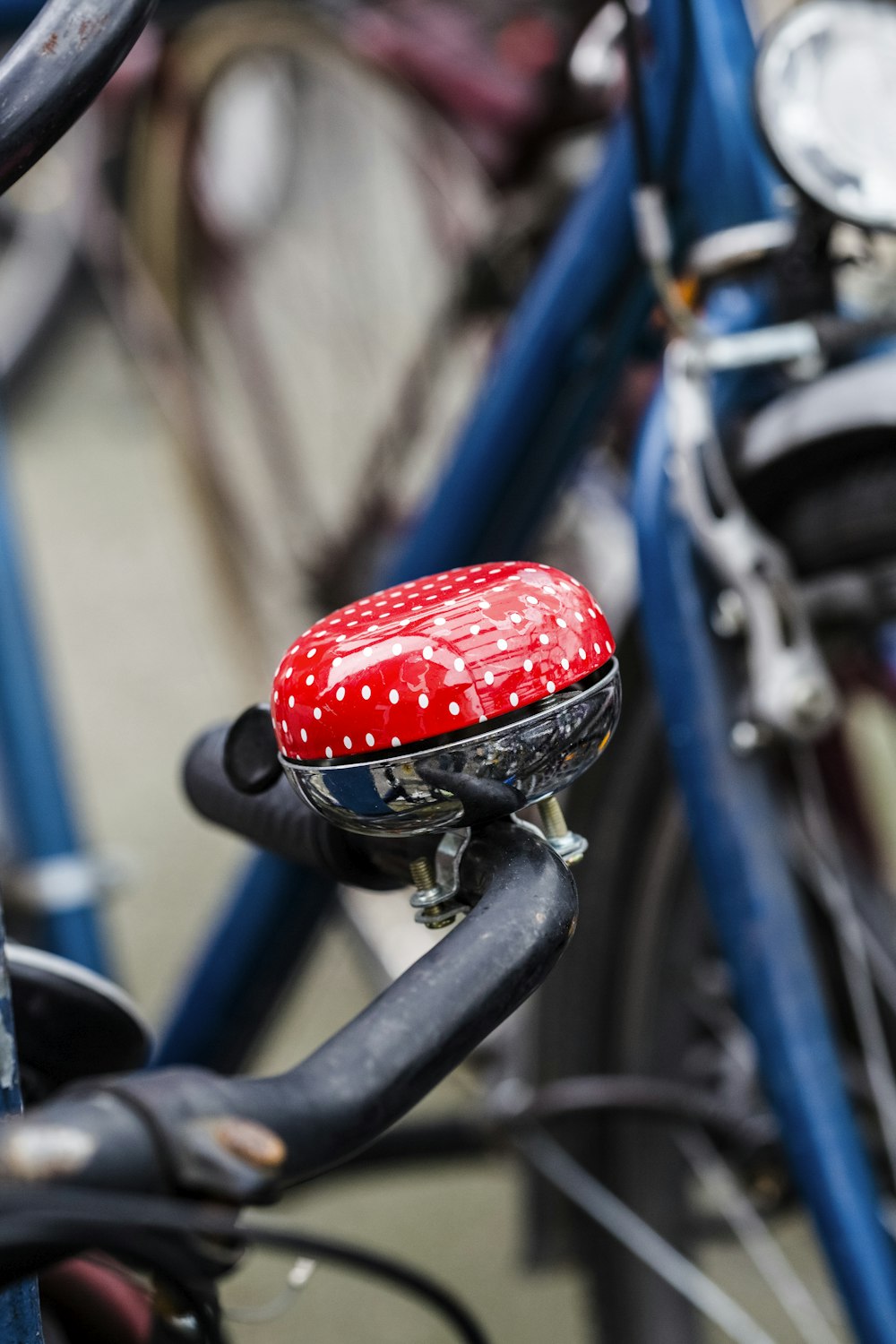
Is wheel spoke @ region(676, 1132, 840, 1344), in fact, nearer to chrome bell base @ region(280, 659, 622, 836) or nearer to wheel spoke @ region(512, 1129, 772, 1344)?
wheel spoke @ region(512, 1129, 772, 1344)

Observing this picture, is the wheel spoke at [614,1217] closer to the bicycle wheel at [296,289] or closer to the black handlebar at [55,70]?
the black handlebar at [55,70]

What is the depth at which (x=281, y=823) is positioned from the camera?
1.17 feet

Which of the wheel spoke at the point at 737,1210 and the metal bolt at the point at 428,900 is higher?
the metal bolt at the point at 428,900

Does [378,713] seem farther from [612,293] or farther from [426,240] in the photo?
[426,240]

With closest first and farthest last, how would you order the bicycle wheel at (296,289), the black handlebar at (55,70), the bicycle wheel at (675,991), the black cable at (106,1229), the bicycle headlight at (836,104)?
the black cable at (106,1229), the black handlebar at (55,70), the bicycle headlight at (836,104), the bicycle wheel at (675,991), the bicycle wheel at (296,289)

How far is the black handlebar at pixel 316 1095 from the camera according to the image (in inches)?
8.1

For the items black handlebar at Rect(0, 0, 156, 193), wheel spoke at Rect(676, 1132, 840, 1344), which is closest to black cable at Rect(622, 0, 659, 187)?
black handlebar at Rect(0, 0, 156, 193)

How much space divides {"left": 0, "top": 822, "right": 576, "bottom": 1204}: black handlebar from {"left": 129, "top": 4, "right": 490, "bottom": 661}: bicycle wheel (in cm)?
123

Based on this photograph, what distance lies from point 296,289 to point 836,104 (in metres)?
1.30

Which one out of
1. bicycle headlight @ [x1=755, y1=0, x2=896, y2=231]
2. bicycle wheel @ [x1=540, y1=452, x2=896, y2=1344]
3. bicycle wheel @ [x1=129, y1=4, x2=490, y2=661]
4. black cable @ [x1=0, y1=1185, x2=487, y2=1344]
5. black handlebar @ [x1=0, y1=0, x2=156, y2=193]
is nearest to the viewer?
black cable @ [x1=0, y1=1185, x2=487, y2=1344]

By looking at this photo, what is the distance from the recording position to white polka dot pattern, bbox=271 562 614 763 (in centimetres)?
28

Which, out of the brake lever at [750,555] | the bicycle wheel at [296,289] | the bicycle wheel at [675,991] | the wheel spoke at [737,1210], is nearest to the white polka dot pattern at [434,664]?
the brake lever at [750,555]

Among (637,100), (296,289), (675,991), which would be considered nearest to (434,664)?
(637,100)

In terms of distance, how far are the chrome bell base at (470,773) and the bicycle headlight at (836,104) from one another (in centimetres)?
31
